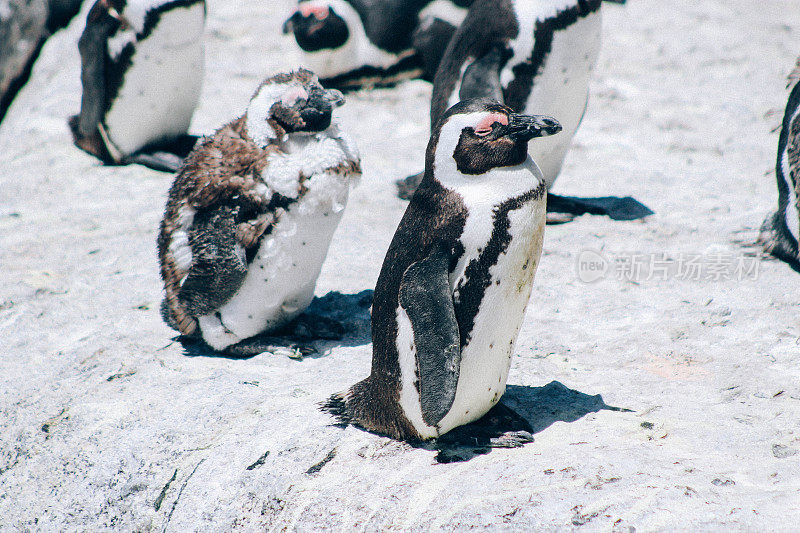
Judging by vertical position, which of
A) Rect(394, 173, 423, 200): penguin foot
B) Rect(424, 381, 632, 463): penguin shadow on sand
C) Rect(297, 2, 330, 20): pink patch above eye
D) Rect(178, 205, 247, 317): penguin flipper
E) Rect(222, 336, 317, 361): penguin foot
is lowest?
Rect(222, 336, 317, 361): penguin foot

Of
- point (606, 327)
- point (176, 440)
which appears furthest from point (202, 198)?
point (606, 327)

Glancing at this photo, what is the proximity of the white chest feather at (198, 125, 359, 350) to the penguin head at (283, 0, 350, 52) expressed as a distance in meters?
4.31

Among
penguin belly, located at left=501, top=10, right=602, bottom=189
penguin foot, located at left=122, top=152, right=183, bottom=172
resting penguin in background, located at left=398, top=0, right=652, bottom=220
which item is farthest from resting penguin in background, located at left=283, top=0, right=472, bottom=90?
penguin belly, located at left=501, top=10, right=602, bottom=189

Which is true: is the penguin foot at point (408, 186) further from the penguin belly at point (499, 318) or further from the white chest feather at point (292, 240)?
the penguin belly at point (499, 318)

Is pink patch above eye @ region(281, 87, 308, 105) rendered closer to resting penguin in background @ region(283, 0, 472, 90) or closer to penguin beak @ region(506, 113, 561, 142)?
penguin beak @ region(506, 113, 561, 142)

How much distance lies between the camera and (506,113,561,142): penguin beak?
8.04 feet

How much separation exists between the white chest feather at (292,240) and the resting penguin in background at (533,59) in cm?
145

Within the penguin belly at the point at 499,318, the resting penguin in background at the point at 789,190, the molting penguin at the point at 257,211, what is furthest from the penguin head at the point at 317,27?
the penguin belly at the point at 499,318

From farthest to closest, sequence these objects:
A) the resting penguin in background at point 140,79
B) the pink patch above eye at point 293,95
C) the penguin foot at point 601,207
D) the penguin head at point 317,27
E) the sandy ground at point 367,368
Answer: the penguin head at point 317,27, the resting penguin in background at point 140,79, the penguin foot at point 601,207, the pink patch above eye at point 293,95, the sandy ground at point 367,368

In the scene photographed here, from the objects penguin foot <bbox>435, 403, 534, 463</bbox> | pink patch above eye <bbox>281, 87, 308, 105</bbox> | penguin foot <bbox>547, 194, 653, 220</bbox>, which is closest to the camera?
penguin foot <bbox>435, 403, 534, 463</bbox>

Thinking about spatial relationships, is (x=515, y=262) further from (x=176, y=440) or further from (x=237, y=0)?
(x=237, y=0)

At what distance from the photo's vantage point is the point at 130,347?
3516 mm

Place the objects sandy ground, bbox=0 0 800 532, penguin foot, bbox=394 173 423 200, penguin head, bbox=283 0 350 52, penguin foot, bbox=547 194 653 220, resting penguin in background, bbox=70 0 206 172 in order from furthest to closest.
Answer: penguin head, bbox=283 0 350 52, resting penguin in background, bbox=70 0 206 172, penguin foot, bbox=394 173 423 200, penguin foot, bbox=547 194 653 220, sandy ground, bbox=0 0 800 532

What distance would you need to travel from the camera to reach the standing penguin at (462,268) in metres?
2.42
